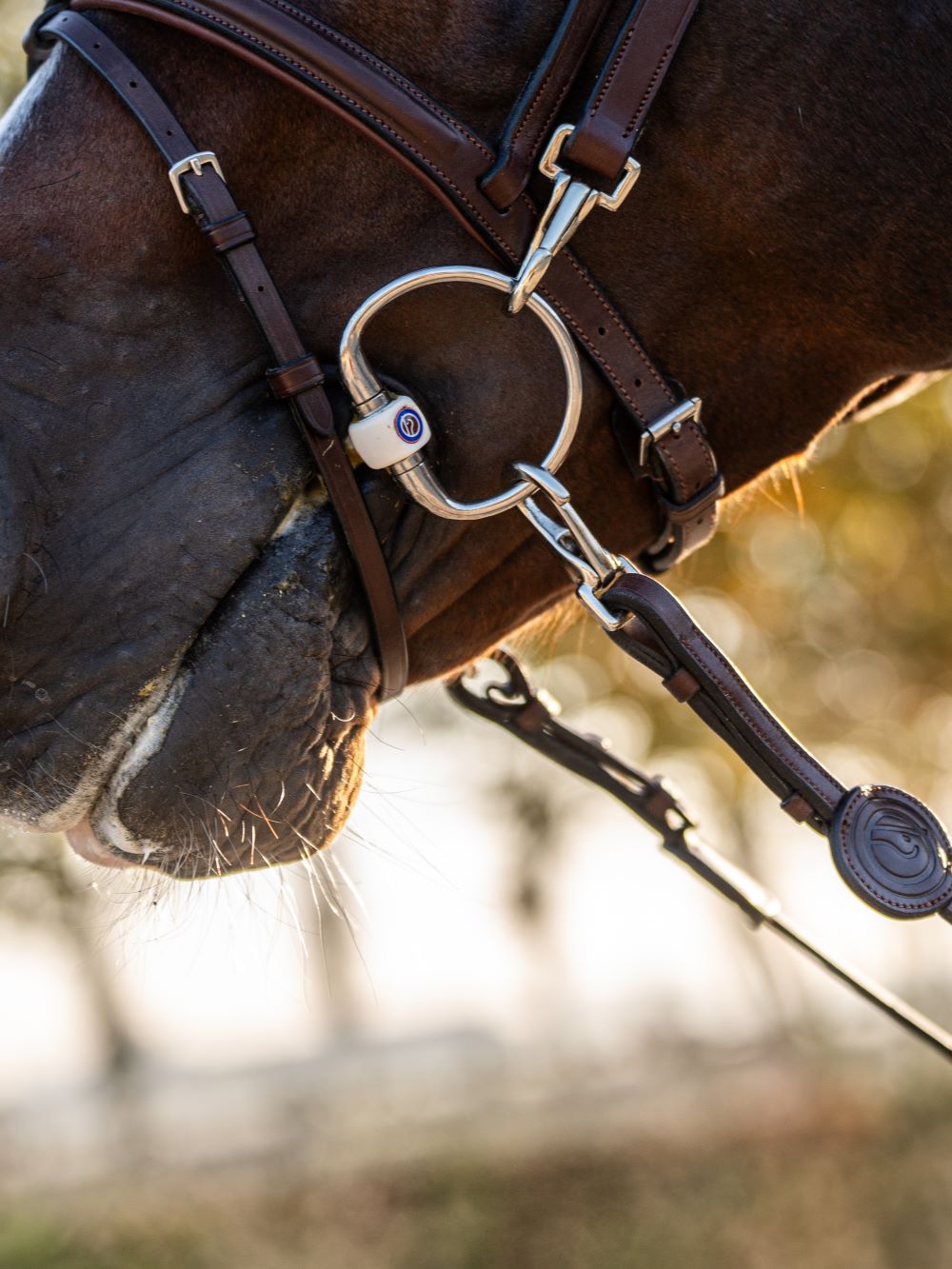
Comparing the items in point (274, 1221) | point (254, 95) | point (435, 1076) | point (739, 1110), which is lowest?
point (435, 1076)

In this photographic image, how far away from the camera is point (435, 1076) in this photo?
16469mm

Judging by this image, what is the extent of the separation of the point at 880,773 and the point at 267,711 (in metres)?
15.1

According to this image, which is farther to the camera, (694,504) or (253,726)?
(694,504)

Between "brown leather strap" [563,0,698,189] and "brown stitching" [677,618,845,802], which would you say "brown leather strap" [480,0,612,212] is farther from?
"brown stitching" [677,618,845,802]

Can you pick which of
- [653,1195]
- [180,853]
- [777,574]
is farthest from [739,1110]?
[180,853]

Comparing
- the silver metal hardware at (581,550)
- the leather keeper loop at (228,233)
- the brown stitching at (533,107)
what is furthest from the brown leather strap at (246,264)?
the brown stitching at (533,107)

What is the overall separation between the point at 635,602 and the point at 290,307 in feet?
2.09

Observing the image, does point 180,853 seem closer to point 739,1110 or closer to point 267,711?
point 267,711

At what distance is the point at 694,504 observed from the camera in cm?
195

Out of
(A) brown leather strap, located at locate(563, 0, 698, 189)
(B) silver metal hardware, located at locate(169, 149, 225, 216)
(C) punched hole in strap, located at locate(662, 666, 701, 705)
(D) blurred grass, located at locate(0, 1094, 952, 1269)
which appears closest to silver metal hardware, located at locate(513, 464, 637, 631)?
(C) punched hole in strap, located at locate(662, 666, 701, 705)

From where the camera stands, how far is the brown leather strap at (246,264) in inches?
66.2

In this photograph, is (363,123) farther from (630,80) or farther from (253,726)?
(253,726)

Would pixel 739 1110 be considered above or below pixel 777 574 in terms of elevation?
below

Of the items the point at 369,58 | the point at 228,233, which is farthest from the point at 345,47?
the point at 228,233
